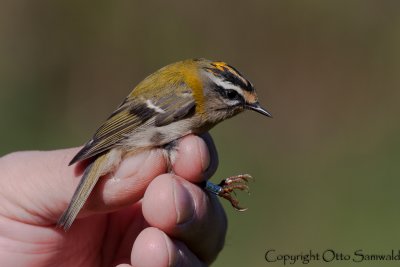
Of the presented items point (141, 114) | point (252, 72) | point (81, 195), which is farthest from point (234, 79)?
point (252, 72)

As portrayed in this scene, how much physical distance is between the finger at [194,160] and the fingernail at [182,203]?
0.10m

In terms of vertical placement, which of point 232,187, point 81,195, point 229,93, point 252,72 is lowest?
point 252,72

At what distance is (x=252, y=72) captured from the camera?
295 inches

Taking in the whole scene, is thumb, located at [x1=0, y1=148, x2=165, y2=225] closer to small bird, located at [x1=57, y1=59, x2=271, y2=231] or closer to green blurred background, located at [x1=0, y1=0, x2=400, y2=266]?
small bird, located at [x1=57, y1=59, x2=271, y2=231]

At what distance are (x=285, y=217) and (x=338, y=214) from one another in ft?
1.58

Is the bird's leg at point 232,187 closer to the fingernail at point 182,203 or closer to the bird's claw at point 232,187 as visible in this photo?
the bird's claw at point 232,187

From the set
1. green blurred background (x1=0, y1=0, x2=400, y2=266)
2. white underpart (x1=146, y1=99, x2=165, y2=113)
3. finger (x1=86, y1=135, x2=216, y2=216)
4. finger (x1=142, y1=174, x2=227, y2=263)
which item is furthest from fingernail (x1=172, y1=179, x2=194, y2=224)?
green blurred background (x1=0, y1=0, x2=400, y2=266)

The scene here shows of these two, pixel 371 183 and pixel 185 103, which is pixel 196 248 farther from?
pixel 371 183

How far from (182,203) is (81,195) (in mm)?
470

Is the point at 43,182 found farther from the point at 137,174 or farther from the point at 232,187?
the point at 232,187

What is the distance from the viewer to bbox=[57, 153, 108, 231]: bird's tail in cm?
312

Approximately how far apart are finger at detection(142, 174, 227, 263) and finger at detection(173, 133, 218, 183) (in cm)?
5

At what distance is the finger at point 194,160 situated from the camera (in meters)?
3.21

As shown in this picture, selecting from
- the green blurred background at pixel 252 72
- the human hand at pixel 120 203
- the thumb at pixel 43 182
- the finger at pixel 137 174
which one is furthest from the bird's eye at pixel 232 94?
the green blurred background at pixel 252 72
